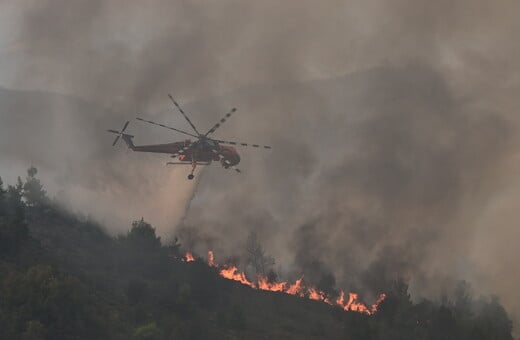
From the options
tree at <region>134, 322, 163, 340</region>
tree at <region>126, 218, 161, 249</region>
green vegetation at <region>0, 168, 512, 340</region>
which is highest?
tree at <region>126, 218, 161, 249</region>

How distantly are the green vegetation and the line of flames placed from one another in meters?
4.78

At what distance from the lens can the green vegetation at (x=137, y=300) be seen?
219 feet

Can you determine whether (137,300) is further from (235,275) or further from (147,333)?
(235,275)

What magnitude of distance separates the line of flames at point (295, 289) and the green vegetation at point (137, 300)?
4780 mm

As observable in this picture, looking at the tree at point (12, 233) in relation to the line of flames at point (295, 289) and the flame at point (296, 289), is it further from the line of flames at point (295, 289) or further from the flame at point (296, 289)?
the flame at point (296, 289)

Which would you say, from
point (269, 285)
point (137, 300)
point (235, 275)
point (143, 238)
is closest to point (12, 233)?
point (137, 300)

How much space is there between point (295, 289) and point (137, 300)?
233 feet

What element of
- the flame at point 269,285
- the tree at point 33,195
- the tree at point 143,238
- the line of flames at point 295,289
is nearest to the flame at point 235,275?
the line of flames at point 295,289

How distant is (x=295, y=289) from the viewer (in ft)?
526

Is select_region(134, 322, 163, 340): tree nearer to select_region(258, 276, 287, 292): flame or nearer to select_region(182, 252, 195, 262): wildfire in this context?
select_region(182, 252, 195, 262): wildfire

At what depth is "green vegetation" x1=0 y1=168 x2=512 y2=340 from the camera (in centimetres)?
6675

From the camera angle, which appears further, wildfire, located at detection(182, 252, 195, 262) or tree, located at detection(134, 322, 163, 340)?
wildfire, located at detection(182, 252, 195, 262)

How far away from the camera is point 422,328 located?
4862 inches

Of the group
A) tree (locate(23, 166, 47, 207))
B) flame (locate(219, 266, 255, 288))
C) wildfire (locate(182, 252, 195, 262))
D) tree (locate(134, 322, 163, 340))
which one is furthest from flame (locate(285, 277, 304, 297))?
tree (locate(134, 322, 163, 340))
